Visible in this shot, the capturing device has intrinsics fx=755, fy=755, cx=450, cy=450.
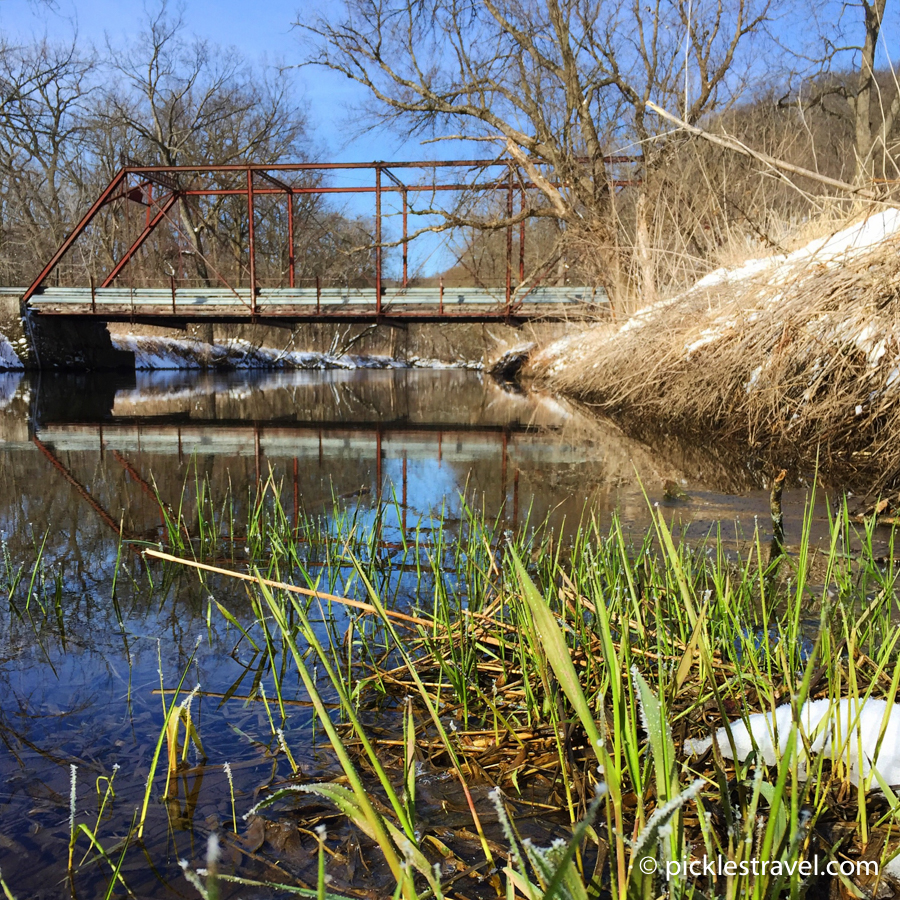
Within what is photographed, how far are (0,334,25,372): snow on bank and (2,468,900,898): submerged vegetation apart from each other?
16655mm

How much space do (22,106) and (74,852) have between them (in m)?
27.7

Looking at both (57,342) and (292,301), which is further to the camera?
(57,342)

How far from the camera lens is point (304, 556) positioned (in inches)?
99.9

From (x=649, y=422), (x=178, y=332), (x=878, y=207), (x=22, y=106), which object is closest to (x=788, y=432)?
(x=878, y=207)

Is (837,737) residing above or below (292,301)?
below

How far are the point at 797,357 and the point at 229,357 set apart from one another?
74.6 feet

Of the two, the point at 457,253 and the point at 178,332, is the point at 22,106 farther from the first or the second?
the point at 457,253

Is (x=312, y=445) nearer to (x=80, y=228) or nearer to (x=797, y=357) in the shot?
(x=797, y=357)

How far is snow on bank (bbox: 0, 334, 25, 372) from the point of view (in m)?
16.1

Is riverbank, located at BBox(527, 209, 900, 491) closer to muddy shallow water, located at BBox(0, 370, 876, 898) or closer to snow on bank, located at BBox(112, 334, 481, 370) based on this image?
muddy shallow water, located at BBox(0, 370, 876, 898)

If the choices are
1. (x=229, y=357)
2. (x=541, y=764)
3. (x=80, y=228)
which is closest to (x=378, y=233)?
(x=80, y=228)

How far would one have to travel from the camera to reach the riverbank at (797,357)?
3465 millimetres

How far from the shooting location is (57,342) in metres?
17.3

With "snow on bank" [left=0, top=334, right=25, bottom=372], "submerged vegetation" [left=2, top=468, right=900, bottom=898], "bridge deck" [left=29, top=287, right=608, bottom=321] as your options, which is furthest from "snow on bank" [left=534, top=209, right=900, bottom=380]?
"snow on bank" [left=0, top=334, right=25, bottom=372]
